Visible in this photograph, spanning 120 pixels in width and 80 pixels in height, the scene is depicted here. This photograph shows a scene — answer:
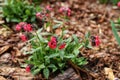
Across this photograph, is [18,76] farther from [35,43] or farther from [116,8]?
[116,8]

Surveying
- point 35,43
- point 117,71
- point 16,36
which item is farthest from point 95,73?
point 16,36

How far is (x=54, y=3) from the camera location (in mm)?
4680

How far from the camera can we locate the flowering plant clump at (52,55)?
10.3ft

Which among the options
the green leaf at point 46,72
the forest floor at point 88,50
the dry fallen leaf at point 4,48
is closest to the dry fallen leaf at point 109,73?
the forest floor at point 88,50

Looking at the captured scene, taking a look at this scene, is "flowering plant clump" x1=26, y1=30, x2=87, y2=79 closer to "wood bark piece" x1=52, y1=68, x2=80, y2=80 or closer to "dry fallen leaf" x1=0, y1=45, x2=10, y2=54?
"wood bark piece" x1=52, y1=68, x2=80, y2=80

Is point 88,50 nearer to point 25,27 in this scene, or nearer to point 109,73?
point 109,73

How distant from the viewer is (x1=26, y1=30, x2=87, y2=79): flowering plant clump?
3.15 meters

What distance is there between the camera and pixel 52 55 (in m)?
3.11

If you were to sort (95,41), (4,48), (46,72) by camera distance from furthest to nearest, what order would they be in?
1. (4,48)
2. (46,72)
3. (95,41)

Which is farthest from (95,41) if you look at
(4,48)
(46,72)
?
(4,48)

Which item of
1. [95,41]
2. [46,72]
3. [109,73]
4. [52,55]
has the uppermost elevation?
[95,41]

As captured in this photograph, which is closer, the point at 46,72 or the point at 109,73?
the point at 46,72

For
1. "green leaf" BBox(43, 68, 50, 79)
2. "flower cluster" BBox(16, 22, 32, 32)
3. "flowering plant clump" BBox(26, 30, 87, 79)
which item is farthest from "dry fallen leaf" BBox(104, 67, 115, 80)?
"flower cluster" BBox(16, 22, 32, 32)

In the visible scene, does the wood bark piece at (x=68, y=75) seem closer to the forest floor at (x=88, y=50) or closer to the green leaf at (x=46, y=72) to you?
the forest floor at (x=88, y=50)
